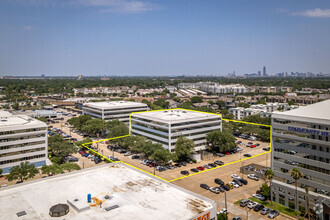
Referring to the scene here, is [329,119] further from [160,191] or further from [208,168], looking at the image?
[208,168]

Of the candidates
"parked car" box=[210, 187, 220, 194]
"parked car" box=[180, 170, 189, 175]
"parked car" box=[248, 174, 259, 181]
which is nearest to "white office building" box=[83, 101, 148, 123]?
"parked car" box=[180, 170, 189, 175]

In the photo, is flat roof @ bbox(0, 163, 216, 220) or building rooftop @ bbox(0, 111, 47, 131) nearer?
flat roof @ bbox(0, 163, 216, 220)

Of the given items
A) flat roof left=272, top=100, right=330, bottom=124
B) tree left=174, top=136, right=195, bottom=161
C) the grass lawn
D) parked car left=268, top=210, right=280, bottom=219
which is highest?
flat roof left=272, top=100, right=330, bottom=124

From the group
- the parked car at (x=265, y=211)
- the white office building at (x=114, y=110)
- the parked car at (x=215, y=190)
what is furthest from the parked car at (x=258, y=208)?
the white office building at (x=114, y=110)

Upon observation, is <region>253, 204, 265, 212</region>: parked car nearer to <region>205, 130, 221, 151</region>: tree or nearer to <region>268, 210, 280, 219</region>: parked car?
<region>268, 210, 280, 219</region>: parked car

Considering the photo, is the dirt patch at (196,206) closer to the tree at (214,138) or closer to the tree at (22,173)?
the tree at (22,173)

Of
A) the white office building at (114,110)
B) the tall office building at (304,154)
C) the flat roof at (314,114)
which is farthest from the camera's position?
the white office building at (114,110)

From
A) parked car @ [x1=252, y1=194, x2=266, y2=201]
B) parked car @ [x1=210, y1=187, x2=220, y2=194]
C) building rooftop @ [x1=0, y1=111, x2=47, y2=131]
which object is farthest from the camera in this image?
building rooftop @ [x1=0, y1=111, x2=47, y2=131]
